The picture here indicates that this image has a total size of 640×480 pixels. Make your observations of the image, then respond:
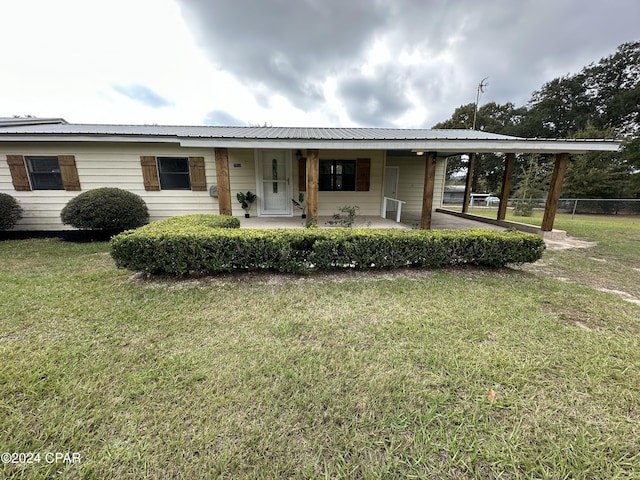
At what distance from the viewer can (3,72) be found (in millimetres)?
11977

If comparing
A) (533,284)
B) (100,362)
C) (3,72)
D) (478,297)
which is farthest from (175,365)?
(3,72)

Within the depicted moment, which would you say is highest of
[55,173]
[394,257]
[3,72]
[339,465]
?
[3,72]

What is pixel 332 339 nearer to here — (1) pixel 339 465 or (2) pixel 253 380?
(2) pixel 253 380

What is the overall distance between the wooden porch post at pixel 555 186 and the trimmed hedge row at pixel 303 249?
3.96 metres

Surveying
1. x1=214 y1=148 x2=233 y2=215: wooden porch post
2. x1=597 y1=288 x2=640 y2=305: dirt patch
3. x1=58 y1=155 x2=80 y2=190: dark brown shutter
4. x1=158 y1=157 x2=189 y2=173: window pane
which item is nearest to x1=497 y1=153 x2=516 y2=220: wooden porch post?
x1=597 y1=288 x2=640 y2=305: dirt patch

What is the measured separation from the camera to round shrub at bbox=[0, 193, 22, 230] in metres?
6.49

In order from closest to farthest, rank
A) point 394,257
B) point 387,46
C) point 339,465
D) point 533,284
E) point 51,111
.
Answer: point 339,465, point 533,284, point 394,257, point 387,46, point 51,111

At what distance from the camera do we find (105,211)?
636 cm

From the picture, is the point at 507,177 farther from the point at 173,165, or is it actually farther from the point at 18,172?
the point at 18,172

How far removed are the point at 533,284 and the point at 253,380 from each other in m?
4.47

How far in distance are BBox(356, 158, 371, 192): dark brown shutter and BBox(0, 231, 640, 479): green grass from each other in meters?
5.97

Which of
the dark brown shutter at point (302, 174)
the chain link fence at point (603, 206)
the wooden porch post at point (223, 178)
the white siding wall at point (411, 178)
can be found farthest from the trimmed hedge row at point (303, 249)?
the chain link fence at point (603, 206)

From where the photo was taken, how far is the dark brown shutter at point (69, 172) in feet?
22.8

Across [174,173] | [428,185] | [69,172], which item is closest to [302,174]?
[174,173]
